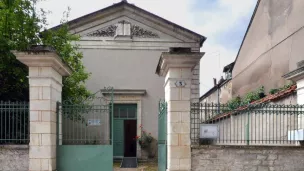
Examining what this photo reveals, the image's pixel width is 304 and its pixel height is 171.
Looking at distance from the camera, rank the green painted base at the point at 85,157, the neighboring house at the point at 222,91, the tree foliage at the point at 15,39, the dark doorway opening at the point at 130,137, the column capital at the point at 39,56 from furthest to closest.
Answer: the neighboring house at the point at 222,91 → the dark doorway opening at the point at 130,137 → the tree foliage at the point at 15,39 → the green painted base at the point at 85,157 → the column capital at the point at 39,56

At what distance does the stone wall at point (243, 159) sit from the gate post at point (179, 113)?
0.26 m

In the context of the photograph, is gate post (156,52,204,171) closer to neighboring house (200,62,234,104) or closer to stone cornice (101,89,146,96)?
stone cornice (101,89,146,96)

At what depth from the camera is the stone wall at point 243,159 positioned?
7414 mm

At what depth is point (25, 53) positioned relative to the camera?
278 inches

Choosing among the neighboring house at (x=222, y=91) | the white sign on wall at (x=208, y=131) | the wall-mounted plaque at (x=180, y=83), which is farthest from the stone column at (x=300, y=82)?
the neighboring house at (x=222, y=91)

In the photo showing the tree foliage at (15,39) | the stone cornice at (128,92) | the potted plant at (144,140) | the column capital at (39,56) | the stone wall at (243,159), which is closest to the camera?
the column capital at (39,56)

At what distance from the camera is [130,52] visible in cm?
1540

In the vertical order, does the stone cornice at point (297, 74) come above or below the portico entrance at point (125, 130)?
above

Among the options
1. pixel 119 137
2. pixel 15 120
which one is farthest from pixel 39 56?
pixel 119 137

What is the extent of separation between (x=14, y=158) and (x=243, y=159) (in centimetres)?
475

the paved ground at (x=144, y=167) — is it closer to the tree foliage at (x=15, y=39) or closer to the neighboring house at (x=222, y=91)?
the tree foliage at (x=15, y=39)

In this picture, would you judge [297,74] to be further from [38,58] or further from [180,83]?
[38,58]

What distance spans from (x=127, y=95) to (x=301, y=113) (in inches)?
338

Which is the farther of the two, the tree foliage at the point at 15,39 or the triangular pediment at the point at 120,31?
the triangular pediment at the point at 120,31
